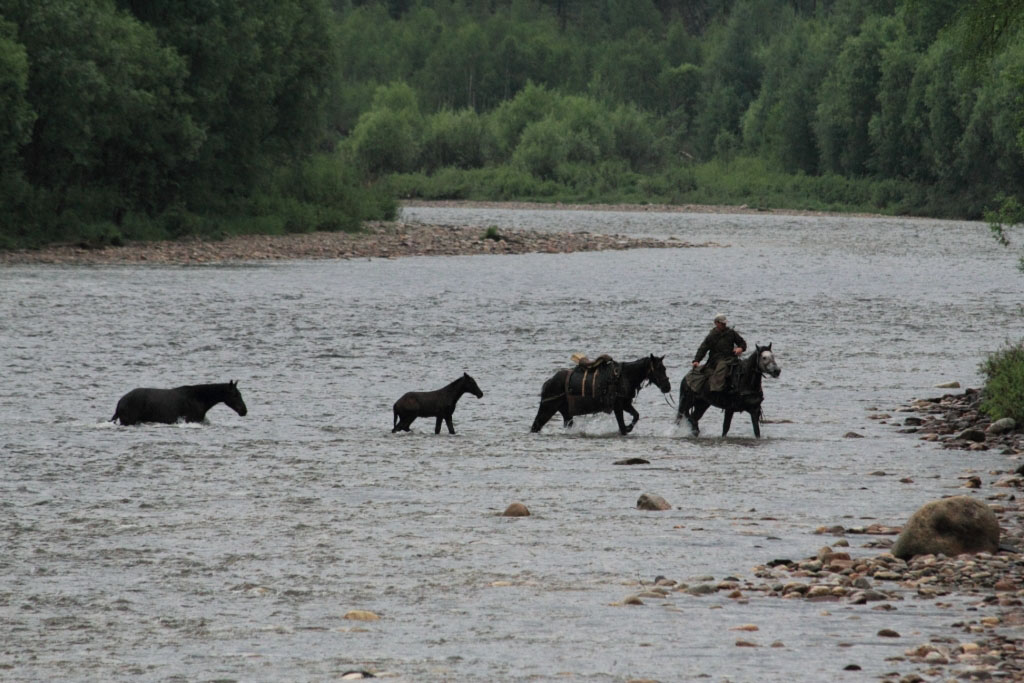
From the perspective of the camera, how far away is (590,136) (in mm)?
146250

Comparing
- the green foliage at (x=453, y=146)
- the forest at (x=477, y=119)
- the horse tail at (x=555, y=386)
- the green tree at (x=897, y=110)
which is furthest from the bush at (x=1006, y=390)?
the green foliage at (x=453, y=146)

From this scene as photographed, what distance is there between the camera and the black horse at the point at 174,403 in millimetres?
21516

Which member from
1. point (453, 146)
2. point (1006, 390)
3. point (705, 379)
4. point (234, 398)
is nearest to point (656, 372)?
point (705, 379)

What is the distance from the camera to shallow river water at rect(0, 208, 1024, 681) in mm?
10758

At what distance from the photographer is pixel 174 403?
21.8 m

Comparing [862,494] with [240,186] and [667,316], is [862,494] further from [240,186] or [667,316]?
[240,186]

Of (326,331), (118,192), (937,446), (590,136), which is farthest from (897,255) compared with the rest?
(590,136)

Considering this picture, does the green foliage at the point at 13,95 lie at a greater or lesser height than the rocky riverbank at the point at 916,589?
greater

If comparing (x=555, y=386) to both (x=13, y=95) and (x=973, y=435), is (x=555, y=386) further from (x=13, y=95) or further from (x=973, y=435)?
(x=13, y=95)

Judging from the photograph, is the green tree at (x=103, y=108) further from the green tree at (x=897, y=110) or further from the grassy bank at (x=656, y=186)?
the green tree at (x=897, y=110)

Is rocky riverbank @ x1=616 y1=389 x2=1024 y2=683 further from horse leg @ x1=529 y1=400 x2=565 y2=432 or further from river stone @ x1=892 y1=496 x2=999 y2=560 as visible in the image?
horse leg @ x1=529 y1=400 x2=565 y2=432

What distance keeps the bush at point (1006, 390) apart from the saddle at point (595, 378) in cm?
507

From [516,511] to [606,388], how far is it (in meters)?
5.60

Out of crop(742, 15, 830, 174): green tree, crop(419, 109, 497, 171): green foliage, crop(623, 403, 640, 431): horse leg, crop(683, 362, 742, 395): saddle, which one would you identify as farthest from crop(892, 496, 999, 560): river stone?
crop(419, 109, 497, 171): green foliage
